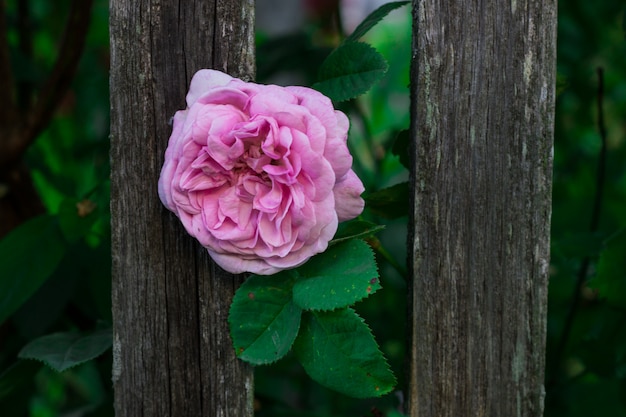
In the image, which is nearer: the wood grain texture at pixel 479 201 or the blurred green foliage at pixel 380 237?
the wood grain texture at pixel 479 201

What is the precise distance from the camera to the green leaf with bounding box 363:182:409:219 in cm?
120

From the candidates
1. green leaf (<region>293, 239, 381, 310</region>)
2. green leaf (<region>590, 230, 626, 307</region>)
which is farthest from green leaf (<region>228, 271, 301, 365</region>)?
green leaf (<region>590, 230, 626, 307</region>)

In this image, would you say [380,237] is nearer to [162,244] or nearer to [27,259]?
[27,259]

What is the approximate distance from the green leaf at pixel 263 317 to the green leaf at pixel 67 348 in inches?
10.2

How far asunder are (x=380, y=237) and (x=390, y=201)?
4.98ft

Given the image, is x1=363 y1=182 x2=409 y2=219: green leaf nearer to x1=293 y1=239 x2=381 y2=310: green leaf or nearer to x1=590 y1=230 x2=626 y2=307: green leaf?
x1=293 y1=239 x2=381 y2=310: green leaf

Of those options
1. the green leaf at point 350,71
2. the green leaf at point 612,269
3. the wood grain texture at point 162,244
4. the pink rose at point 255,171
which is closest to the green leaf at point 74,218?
the wood grain texture at point 162,244

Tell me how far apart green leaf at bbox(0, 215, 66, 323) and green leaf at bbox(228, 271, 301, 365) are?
1.49 ft

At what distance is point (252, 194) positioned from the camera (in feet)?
3.18

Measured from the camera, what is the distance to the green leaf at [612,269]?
1371 mm

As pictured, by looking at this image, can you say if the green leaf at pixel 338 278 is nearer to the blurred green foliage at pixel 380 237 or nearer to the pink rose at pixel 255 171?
the pink rose at pixel 255 171

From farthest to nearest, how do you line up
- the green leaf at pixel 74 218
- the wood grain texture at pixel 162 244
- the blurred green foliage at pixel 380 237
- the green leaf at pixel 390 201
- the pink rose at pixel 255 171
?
the blurred green foliage at pixel 380 237
the green leaf at pixel 74 218
the green leaf at pixel 390 201
the wood grain texture at pixel 162 244
the pink rose at pixel 255 171

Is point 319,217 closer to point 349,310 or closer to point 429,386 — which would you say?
point 349,310

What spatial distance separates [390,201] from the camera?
1210 mm
